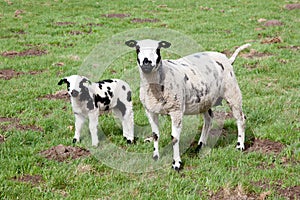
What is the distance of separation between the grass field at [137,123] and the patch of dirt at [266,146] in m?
0.02

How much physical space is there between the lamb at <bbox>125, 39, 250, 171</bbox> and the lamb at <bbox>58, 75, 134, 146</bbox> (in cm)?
119

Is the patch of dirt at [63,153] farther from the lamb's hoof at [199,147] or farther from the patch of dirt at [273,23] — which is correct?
the patch of dirt at [273,23]

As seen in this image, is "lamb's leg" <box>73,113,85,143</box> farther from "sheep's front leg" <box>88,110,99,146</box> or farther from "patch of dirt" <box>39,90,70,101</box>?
"patch of dirt" <box>39,90,70,101</box>

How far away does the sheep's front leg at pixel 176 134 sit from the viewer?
6.02 metres

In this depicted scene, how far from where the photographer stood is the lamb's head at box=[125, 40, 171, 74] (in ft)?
17.7

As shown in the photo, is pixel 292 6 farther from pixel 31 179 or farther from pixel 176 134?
pixel 31 179

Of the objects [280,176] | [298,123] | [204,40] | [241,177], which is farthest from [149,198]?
[204,40]

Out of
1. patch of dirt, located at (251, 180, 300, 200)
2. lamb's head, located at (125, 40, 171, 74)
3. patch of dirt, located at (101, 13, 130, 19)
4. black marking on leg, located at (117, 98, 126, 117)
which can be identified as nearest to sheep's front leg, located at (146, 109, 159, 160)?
lamb's head, located at (125, 40, 171, 74)

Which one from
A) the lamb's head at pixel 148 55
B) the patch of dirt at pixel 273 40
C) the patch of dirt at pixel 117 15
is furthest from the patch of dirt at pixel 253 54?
the patch of dirt at pixel 117 15

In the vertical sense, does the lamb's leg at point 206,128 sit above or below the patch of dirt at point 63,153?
above

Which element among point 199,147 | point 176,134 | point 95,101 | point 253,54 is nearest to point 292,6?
point 253,54

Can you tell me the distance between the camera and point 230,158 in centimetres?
654

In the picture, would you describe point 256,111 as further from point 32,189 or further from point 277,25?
point 277,25

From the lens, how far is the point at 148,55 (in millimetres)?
5395
